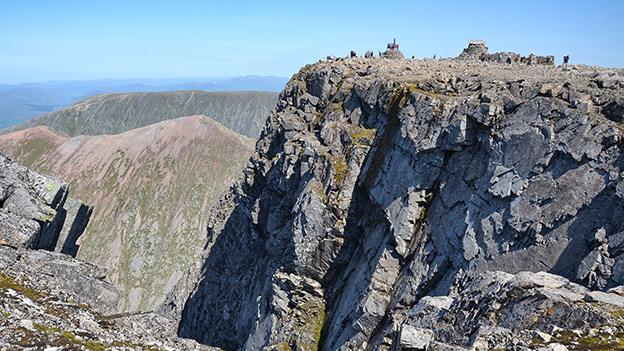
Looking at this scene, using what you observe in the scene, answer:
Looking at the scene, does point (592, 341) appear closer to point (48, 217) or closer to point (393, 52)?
point (48, 217)

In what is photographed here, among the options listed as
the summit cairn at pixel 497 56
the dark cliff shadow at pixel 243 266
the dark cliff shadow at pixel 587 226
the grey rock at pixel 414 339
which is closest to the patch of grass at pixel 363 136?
the dark cliff shadow at pixel 243 266

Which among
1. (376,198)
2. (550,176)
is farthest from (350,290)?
(550,176)

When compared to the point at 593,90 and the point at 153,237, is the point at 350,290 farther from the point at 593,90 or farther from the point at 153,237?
the point at 153,237

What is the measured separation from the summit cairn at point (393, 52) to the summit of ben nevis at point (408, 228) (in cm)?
826

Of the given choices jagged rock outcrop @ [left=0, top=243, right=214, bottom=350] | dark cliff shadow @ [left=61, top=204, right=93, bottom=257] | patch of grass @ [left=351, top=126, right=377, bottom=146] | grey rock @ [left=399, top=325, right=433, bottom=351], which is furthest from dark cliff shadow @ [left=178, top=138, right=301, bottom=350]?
grey rock @ [left=399, top=325, right=433, bottom=351]

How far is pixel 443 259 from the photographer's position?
119 ft

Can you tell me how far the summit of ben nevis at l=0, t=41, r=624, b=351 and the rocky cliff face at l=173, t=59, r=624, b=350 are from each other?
0.43ft

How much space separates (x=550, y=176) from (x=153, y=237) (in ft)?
476

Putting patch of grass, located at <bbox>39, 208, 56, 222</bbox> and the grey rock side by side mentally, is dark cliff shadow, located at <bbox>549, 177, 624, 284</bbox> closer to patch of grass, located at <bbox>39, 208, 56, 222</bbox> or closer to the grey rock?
the grey rock

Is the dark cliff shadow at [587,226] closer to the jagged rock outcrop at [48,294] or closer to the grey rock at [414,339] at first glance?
the grey rock at [414,339]

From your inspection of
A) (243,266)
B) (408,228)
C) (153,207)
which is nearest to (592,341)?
(408,228)

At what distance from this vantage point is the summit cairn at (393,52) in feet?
256

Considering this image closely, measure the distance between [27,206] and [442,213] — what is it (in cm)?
3664

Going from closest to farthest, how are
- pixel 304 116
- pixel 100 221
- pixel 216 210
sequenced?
pixel 304 116, pixel 216 210, pixel 100 221
